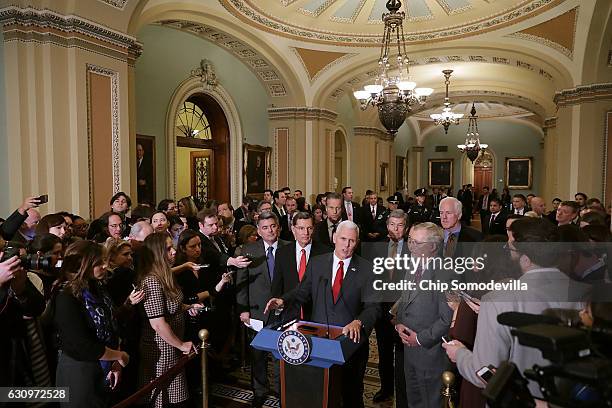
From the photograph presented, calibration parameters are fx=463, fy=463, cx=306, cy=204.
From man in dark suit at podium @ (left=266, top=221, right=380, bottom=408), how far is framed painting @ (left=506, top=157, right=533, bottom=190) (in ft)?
70.0

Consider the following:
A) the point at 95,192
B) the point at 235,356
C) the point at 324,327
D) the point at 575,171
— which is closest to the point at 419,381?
the point at 324,327

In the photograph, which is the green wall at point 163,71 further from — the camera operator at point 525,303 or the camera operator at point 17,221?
the camera operator at point 525,303

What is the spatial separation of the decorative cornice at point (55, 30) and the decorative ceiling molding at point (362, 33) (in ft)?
9.72

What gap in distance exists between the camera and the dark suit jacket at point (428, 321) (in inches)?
105

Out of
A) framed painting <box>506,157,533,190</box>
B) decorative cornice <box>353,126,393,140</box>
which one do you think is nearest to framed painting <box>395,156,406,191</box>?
decorative cornice <box>353,126,393,140</box>

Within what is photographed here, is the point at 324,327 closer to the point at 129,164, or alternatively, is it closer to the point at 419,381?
the point at 419,381

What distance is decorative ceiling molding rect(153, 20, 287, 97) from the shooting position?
873 cm

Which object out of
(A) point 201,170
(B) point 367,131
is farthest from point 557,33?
(A) point 201,170

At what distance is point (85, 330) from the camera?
7.89 ft

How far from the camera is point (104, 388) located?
2584 millimetres

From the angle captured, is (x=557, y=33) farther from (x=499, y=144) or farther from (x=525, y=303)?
(x=499, y=144)

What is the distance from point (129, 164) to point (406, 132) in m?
17.3

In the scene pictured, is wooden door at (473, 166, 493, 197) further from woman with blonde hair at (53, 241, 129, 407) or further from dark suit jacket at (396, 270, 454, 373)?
woman with blonde hair at (53, 241, 129, 407)

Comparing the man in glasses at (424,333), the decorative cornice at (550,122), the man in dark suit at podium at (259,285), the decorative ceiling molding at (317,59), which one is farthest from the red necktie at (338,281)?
the decorative cornice at (550,122)
